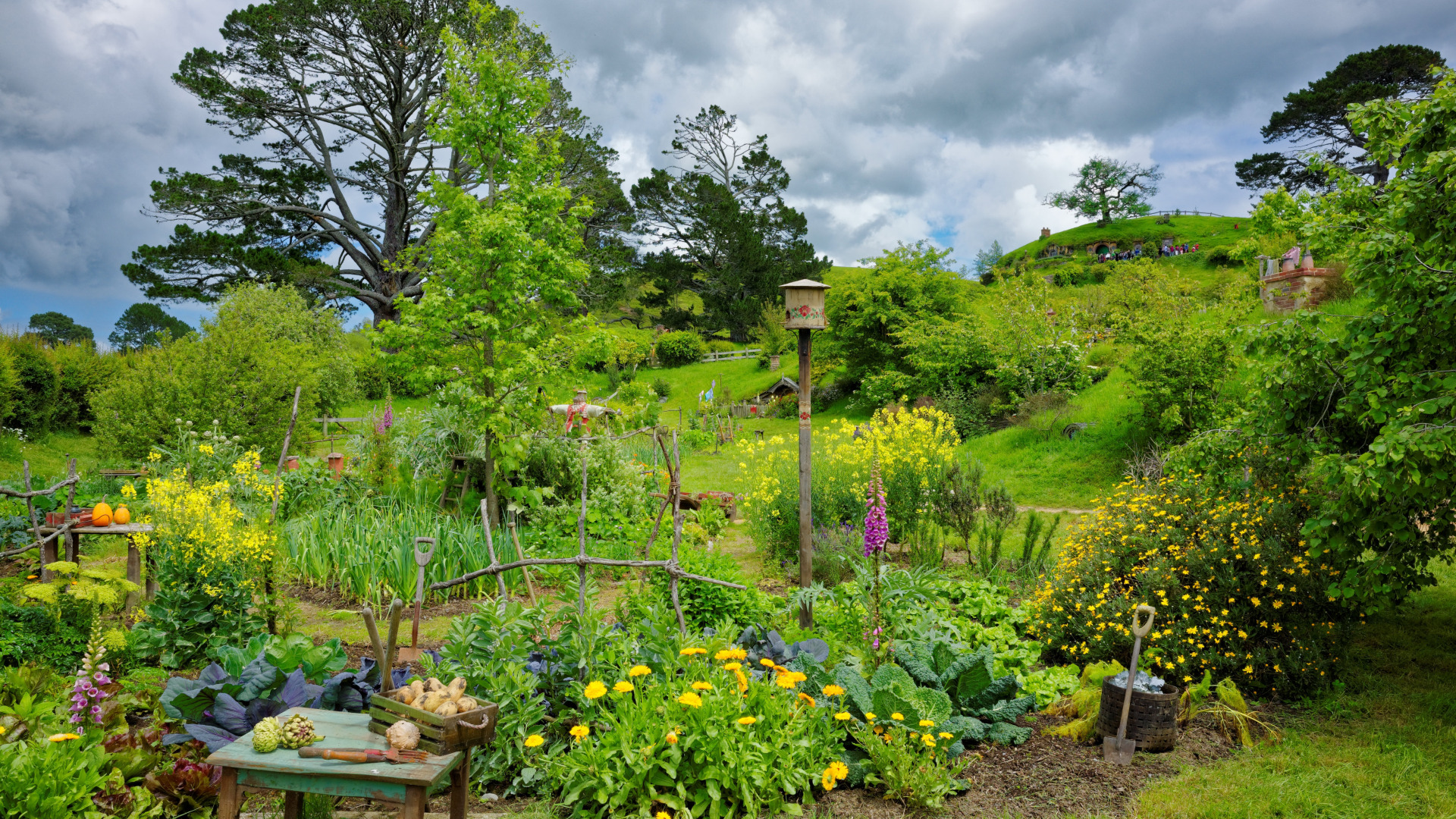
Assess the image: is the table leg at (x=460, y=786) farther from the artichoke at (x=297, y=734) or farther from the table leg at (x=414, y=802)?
the artichoke at (x=297, y=734)

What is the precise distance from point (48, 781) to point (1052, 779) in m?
4.06

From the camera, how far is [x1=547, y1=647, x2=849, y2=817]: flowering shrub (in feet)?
10.0

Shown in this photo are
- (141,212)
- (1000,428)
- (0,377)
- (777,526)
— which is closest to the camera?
(777,526)

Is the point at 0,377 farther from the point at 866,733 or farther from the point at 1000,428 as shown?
the point at 1000,428

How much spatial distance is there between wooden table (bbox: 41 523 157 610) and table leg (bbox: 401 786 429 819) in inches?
138

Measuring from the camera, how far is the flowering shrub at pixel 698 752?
306cm

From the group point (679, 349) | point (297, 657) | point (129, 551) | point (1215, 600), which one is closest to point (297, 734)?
point (297, 657)

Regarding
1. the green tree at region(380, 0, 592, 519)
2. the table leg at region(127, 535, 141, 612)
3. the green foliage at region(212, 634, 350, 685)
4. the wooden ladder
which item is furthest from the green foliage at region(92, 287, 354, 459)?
the green foliage at region(212, 634, 350, 685)

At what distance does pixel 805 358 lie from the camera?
557 centimetres

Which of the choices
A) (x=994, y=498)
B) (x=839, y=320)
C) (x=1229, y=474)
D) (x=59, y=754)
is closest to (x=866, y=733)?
(x=59, y=754)

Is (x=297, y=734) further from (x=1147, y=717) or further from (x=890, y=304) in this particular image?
(x=890, y=304)

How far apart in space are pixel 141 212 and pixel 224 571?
69.5 feet

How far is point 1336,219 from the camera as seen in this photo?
18.2ft

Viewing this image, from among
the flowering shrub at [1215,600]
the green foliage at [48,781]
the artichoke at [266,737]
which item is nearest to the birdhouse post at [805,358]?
the flowering shrub at [1215,600]
